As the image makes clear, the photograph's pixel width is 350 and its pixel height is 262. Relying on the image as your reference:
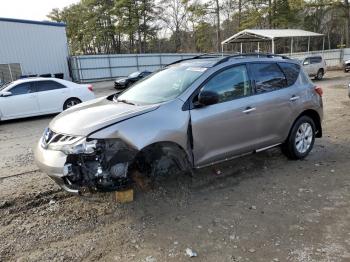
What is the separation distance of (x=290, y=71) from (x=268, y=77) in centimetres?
63

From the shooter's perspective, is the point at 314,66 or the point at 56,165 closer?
the point at 56,165

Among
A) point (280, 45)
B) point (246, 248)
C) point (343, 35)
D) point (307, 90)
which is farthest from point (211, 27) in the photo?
point (246, 248)

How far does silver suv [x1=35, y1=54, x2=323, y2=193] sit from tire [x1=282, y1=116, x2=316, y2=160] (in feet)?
0.05

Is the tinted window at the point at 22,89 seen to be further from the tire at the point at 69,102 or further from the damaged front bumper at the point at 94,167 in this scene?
the damaged front bumper at the point at 94,167

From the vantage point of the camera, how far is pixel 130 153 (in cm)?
405

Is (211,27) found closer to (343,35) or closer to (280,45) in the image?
(280,45)

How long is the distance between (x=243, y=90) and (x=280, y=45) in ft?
166

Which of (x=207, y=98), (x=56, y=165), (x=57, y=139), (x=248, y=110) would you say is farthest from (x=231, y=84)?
(x=56, y=165)

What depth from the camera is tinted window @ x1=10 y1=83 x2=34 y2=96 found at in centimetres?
1162

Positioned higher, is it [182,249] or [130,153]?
[130,153]

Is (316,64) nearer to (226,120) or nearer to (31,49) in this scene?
(31,49)

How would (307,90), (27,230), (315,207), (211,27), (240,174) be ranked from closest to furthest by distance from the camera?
(27,230), (315,207), (240,174), (307,90), (211,27)

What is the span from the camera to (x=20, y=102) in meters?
11.6

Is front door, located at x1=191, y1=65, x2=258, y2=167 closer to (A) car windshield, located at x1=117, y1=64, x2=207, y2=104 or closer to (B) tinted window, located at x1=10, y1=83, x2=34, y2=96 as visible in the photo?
(A) car windshield, located at x1=117, y1=64, x2=207, y2=104
